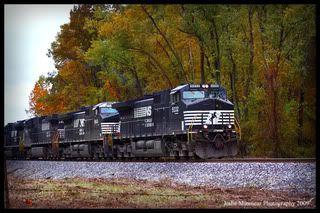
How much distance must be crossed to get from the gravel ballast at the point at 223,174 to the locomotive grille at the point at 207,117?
291 cm

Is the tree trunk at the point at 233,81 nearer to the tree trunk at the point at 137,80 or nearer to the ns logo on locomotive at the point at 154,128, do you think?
the ns logo on locomotive at the point at 154,128

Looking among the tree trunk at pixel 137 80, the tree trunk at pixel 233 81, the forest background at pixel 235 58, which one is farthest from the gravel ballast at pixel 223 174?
the tree trunk at pixel 137 80

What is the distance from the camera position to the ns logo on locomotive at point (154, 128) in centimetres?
2445

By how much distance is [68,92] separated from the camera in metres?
45.7

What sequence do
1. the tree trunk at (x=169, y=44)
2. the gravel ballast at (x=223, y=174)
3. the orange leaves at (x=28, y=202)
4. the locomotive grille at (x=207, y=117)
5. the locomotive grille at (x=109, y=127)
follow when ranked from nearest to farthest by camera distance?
the orange leaves at (x=28, y=202), the gravel ballast at (x=223, y=174), the locomotive grille at (x=207, y=117), the tree trunk at (x=169, y=44), the locomotive grille at (x=109, y=127)

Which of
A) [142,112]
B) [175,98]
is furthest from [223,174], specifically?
[142,112]

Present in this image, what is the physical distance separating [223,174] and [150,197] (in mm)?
4548

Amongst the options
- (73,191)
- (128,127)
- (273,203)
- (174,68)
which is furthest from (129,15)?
(273,203)

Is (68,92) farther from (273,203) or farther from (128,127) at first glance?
(273,203)

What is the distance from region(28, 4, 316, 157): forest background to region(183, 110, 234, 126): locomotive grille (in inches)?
156

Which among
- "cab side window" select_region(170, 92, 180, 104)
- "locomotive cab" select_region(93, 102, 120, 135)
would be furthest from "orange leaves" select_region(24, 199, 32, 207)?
"locomotive cab" select_region(93, 102, 120, 135)

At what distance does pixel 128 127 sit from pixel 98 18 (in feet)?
46.3

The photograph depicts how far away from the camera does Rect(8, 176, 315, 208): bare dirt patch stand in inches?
520

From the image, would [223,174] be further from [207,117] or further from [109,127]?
[109,127]
